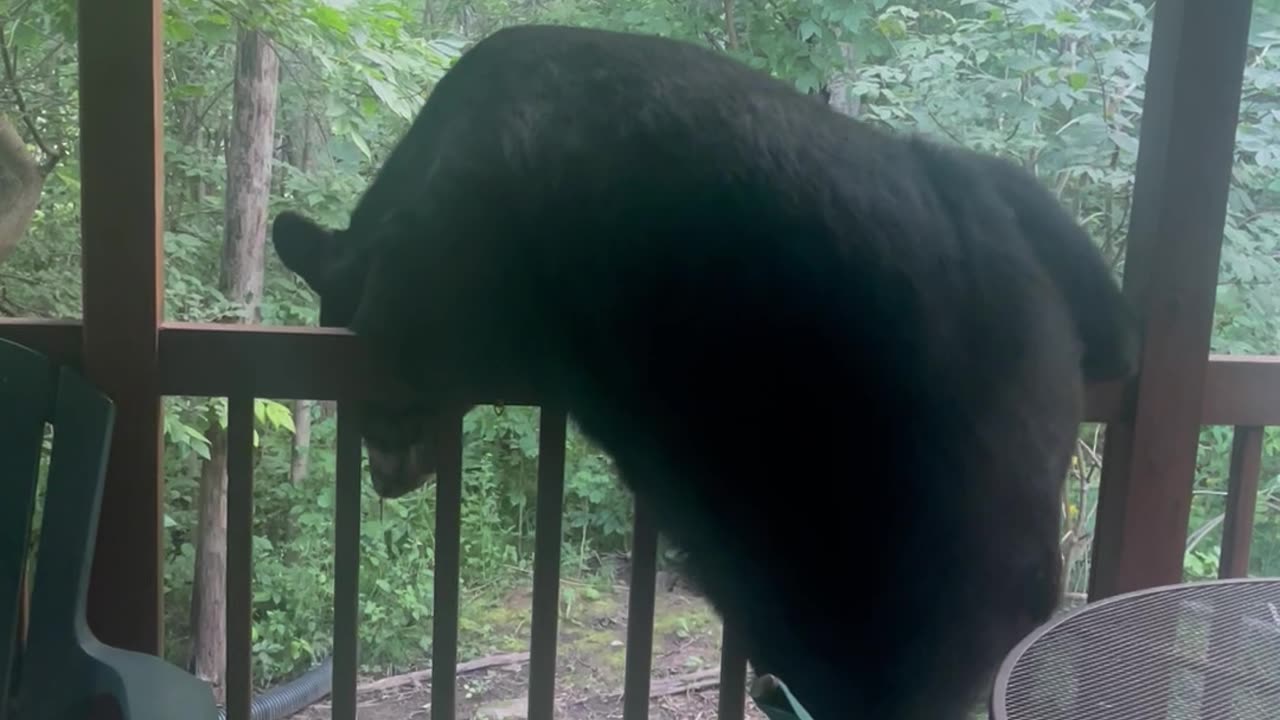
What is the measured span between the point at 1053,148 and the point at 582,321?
2324 mm

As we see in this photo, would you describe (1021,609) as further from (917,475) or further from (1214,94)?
(1214,94)

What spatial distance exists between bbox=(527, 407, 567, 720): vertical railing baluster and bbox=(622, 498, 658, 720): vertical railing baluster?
0.13 metres

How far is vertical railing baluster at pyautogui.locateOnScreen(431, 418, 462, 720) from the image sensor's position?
1739mm

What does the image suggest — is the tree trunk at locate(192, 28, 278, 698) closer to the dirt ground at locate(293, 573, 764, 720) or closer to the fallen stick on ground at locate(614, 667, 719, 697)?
the dirt ground at locate(293, 573, 764, 720)

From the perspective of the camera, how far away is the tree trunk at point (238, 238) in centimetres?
403

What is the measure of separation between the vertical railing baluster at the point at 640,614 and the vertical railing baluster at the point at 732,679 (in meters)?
0.14

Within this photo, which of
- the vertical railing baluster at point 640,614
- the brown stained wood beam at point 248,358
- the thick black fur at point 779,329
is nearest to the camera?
the thick black fur at point 779,329

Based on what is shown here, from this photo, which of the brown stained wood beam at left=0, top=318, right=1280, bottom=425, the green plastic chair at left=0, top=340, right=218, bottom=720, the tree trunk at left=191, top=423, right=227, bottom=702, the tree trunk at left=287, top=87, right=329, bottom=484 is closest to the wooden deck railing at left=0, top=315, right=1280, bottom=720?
the brown stained wood beam at left=0, top=318, right=1280, bottom=425

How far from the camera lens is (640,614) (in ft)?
5.92

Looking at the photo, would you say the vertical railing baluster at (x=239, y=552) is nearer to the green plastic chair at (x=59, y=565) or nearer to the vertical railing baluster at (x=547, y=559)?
the green plastic chair at (x=59, y=565)

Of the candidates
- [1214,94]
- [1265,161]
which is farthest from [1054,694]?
[1265,161]

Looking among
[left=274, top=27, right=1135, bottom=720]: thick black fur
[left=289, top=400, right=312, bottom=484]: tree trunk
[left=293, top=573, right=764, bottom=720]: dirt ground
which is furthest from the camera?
[left=289, top=400, right=312, bottom=484]: tree trunk

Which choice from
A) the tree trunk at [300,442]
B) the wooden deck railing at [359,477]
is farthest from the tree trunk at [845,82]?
the tree trunk at [300,442]

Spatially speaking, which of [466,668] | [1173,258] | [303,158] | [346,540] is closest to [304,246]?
[346,540]
